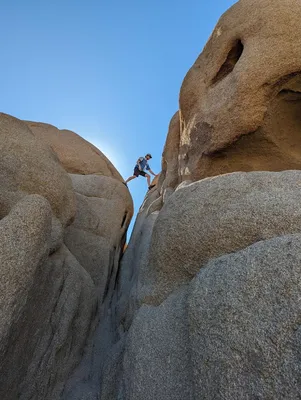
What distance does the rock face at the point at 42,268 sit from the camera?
16.2 feet

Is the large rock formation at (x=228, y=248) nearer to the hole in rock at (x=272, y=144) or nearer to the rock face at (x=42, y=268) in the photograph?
the hole in rock at (x=272, y=144)

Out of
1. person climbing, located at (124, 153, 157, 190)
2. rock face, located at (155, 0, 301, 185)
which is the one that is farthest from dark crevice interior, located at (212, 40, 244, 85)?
person climbing, located at (124, 153, 157, 190)

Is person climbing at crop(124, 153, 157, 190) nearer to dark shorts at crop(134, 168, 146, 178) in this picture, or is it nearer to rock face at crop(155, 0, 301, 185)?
dark shorts at crop(134, 168, 146, 178)

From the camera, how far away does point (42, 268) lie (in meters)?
5.87

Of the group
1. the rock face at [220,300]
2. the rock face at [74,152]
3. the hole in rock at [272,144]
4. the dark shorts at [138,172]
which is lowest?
the rock face at [220,300]

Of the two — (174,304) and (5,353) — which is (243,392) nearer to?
(174,304)

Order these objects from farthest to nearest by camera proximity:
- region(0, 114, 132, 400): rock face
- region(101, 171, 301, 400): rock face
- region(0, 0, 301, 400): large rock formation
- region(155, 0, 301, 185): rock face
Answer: region(155, 0, 301, 185): rock face → region(0, 114, 132, 400): rock face → region(0, 0, 301, 400): large rock formation → region(101, 171, 301, 400): rock face

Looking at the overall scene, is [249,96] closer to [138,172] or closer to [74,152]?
[74,152]

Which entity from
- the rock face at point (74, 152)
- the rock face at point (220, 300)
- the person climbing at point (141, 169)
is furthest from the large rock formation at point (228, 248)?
the person climbing at point (141, 169)

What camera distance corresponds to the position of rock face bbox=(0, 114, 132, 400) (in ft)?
16.2

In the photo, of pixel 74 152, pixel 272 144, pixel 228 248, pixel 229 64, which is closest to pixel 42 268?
pixel 228 248

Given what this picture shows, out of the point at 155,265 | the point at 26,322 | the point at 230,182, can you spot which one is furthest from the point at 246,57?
the point at 26,322

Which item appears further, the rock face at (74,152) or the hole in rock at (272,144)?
the rock face at (74,152)

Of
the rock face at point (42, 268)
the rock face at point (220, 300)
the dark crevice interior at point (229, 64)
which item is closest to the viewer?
the rock face at point (220, 300)
